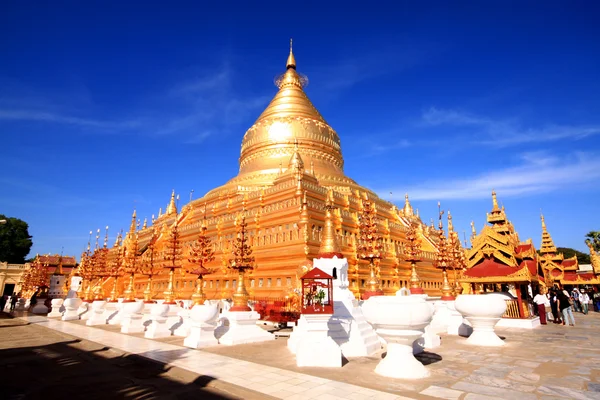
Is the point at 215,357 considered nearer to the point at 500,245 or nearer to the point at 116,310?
the point at 116,310

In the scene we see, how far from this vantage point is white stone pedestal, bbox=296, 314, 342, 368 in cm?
771

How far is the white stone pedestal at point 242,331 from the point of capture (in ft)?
36.3

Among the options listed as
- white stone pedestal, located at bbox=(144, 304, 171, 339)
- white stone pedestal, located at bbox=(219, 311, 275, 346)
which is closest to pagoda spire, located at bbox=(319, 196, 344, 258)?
white stone pedestal, located at bbox=(219, 311, 275, 346)

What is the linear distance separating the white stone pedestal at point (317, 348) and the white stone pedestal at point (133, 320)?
9832 mm

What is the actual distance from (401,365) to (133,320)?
40.2 ft

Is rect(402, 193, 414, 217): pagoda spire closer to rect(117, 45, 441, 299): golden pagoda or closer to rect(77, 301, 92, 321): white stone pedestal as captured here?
rect(117, 45, 441, 299): golden pagoda

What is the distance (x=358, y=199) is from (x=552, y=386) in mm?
25225

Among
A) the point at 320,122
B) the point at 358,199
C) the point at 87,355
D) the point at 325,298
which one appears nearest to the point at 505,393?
the point at 325,298

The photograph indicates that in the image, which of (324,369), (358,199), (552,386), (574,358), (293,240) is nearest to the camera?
(552,386)

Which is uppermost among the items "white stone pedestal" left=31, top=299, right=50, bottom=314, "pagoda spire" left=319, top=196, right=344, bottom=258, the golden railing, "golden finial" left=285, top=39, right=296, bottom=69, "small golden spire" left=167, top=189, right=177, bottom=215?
"golden finial" left=285, top=39, right=296, bottom=69

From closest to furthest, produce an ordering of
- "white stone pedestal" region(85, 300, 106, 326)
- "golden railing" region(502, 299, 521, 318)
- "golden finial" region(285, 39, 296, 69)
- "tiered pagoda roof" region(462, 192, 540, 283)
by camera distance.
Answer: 1. "golden railing" region(502, 299, 521, 318)
2. "tiered pagoda roof" region(462, 192, 540, 283)
3. "white stone pedestal" region(85, 300, 106, 326)
4. "golden finial" region(285, 39, 296, 69)

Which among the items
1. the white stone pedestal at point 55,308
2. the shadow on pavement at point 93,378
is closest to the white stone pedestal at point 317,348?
the shadow on pavement at point 93,378

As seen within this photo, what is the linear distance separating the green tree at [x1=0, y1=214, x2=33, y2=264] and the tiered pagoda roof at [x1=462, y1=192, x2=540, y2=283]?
77.4 metres

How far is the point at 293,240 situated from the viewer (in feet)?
73.8
